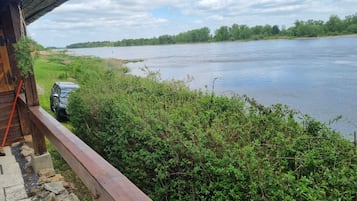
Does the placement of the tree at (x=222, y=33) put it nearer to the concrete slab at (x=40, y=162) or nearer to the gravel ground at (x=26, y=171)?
the gravel ground at (x=26, y=171)

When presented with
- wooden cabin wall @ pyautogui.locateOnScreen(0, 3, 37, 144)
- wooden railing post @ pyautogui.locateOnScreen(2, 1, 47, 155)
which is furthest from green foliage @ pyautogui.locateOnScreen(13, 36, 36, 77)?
wooden cabin wall @ pyautogui.locateOnScreen(0, 3, 37, 144)

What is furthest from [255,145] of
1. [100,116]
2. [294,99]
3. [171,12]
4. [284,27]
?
[284,27]

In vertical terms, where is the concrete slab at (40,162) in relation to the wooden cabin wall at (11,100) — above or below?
below

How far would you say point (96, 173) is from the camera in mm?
1518

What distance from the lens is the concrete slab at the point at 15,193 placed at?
3.18 m

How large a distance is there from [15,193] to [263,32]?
7336 centimetres

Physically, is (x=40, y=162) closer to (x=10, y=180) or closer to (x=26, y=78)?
(x=10, y=180)

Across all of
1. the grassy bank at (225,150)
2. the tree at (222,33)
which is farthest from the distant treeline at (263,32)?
the grassy bank at (225,150)

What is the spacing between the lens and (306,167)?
2234 millimetres

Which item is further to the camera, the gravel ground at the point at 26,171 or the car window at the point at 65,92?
the car window at the point at 65,92

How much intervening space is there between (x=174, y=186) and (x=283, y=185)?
1058mm

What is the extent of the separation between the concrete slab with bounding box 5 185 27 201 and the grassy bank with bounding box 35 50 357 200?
1102 mm

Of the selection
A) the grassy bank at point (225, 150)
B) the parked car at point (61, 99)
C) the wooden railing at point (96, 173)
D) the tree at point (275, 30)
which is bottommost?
the parked car at point (61, 99)

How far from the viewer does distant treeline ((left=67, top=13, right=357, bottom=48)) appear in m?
55.8
